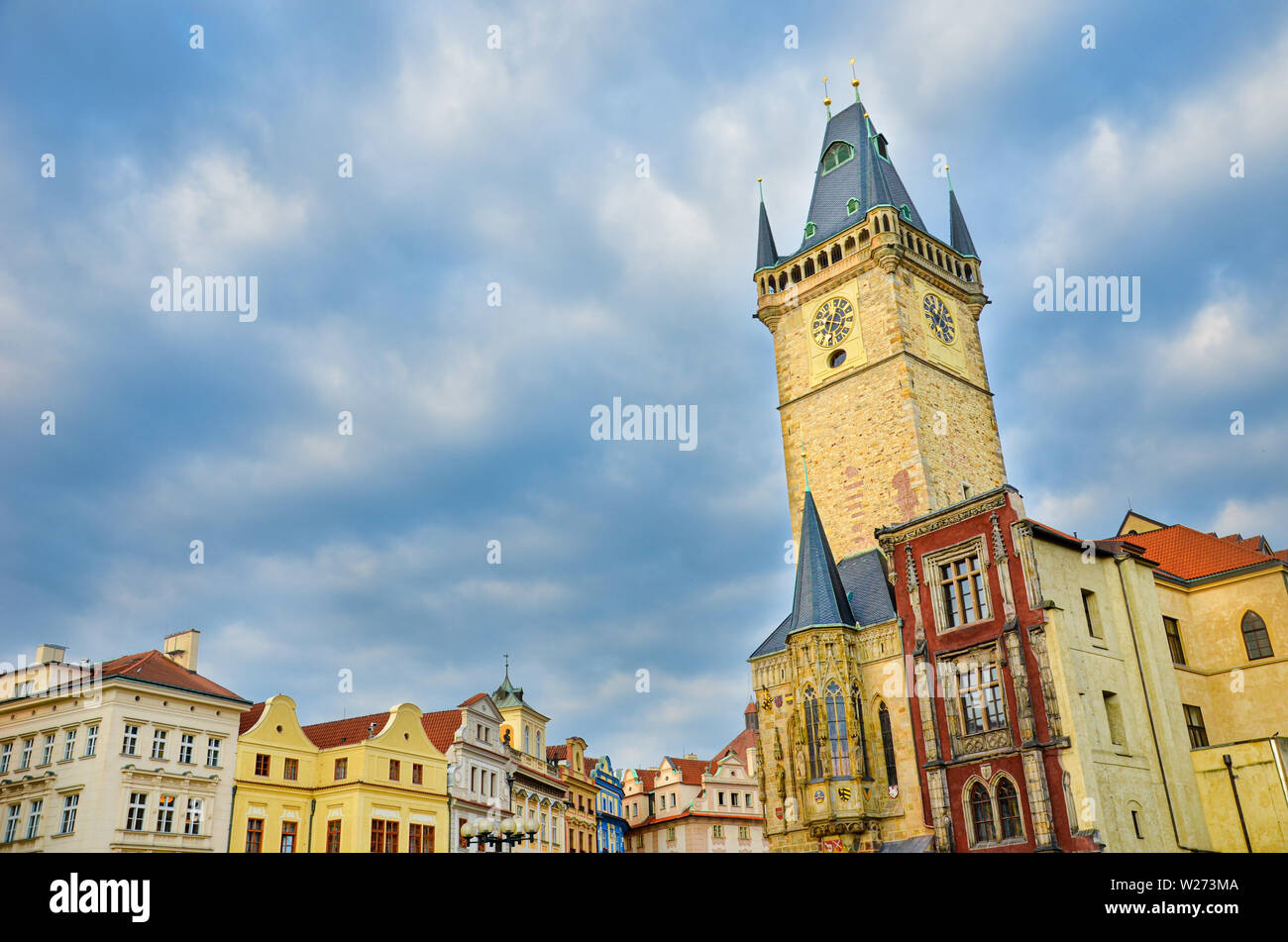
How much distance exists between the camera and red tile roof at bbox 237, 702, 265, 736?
155ft

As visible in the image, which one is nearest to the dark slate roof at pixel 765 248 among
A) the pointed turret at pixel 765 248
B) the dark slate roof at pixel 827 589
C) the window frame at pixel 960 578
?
the pointed turret at pixel 765 248

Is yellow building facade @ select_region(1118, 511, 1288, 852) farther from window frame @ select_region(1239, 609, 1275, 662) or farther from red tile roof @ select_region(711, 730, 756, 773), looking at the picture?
red tile roof @ select_region(711, 730, 756, 773)

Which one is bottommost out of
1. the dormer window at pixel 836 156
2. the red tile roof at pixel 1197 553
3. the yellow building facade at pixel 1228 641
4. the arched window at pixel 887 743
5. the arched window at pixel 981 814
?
the arched window at pixel 981 814

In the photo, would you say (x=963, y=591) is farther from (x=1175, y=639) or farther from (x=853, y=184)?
(x=853, y=184)

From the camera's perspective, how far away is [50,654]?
46531 millimetres

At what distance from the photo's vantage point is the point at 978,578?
3609 cm

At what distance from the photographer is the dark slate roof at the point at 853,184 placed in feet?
169

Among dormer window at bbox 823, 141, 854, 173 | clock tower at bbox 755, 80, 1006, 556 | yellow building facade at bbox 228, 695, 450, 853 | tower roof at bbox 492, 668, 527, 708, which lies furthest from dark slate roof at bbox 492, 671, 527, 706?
dormer window at bbox 823, 141, 854, 173

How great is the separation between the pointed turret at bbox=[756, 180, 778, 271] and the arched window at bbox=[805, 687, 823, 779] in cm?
2528

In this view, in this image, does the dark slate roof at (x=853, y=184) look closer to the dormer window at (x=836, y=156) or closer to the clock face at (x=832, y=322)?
the dormer window at (x=836, y=156)

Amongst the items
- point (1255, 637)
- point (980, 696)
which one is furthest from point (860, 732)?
point (1255, 637)

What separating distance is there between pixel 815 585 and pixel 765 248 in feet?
73.1

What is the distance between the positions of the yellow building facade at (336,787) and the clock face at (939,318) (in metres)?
32.1
